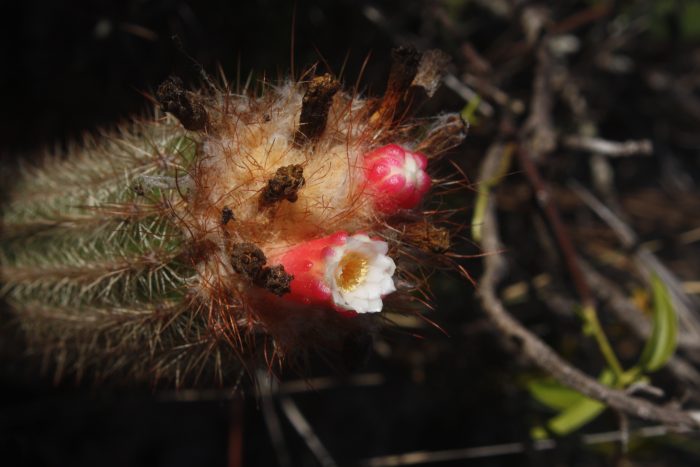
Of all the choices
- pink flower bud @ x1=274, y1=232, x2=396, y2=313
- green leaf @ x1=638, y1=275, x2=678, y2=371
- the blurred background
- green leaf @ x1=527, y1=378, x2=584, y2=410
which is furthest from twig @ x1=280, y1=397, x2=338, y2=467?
pink flower bud @ x1=274, y1=232, x2=396, y2=313

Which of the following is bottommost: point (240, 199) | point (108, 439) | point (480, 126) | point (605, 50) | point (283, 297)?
point (283, 297)

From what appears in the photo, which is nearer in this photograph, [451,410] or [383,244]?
[383,244]

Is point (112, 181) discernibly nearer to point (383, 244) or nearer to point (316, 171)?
point (316, 171)

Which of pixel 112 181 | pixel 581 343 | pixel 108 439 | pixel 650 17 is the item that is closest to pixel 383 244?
pixel 112 181

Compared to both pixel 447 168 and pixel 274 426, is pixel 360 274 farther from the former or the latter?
pixel 274 426

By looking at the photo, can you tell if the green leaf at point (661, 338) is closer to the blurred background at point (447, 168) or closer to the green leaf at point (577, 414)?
the green leaf at point (577, 414)

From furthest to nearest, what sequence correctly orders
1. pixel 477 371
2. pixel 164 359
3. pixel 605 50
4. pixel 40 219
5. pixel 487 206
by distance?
pixel 605 50 < pixel 477 371 < pixel 487 206 < pixel 40 219 < pixel 164 359

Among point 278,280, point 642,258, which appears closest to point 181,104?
point 278,280
